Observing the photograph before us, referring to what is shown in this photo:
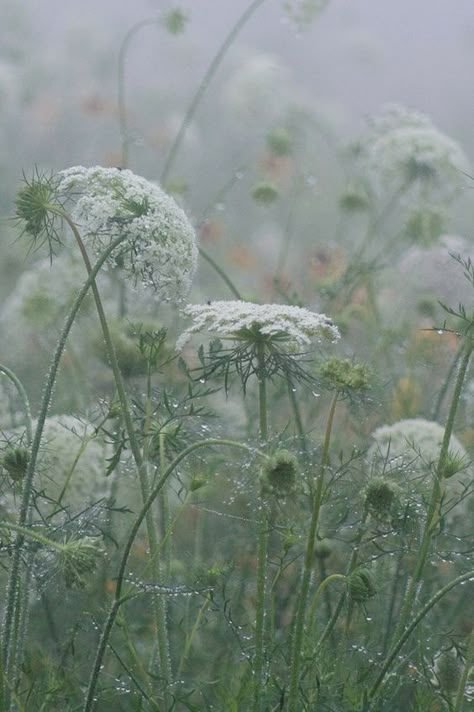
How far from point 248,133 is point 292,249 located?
0.31m

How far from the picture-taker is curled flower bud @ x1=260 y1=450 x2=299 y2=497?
0.72 metres

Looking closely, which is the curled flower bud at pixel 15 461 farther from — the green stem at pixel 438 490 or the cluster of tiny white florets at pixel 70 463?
the green stem at pixel 438 490

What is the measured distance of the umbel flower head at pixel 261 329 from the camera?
750 millimetres

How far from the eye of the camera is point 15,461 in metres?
0.84

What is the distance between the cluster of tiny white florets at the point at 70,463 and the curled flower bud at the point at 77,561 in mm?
268

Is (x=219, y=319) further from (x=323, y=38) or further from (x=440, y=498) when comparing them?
(x=323, y=38)

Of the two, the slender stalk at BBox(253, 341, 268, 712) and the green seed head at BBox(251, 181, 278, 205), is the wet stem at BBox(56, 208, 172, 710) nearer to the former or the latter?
the slender stalk at BBox(253, 341, 268, 712)

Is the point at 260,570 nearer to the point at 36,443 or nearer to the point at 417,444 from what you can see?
the point at 36,443

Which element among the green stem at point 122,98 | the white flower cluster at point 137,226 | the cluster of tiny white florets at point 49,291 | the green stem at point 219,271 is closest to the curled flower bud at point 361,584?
the white flower cluster at point 137,226

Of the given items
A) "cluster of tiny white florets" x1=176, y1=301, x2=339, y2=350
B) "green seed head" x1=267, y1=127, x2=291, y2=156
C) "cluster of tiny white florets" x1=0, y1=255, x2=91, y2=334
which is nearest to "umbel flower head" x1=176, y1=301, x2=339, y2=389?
"cluster of tiny white florets" x1=176, y1=301, x2=339, y2=350

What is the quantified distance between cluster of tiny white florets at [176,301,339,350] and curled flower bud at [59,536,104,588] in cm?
17

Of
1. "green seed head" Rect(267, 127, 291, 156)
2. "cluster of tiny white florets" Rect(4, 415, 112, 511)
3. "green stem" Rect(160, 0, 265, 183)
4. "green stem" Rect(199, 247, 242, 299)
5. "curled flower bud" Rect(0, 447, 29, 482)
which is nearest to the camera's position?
"curled flower bud" Rect(0, 447, 29, 482)

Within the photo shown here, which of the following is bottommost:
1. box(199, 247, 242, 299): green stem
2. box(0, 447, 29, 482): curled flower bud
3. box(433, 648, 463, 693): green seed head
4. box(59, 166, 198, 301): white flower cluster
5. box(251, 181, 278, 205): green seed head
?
box(433, 648, 463, 693): green seed head

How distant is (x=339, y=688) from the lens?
899 mm
